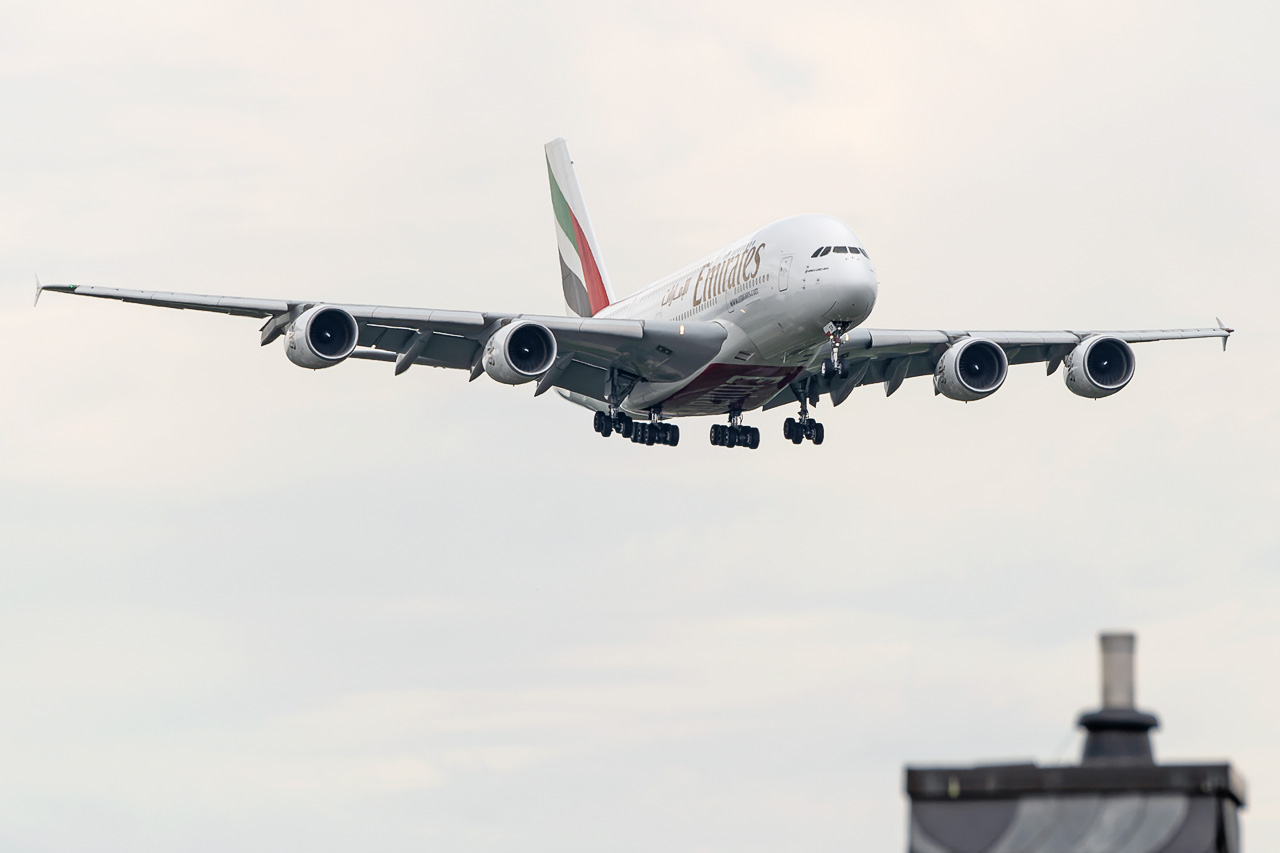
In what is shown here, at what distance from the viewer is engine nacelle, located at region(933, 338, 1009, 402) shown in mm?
49094

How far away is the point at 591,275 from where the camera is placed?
65.7m

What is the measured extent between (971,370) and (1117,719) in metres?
39.8

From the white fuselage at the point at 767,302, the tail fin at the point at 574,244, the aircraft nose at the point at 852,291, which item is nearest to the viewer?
the aircraft nose at the point at 852,291

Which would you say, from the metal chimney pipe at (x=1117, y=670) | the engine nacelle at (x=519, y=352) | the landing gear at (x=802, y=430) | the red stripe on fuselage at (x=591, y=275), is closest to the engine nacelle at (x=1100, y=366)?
the landing gear at (x=802, y=430)

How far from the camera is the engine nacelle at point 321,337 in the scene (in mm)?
43656

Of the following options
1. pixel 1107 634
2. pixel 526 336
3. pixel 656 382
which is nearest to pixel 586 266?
pixel 656 382

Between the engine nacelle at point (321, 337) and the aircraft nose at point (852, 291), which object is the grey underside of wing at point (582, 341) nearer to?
the engine nacelle at point (321, 337)

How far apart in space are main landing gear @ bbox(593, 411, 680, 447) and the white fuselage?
5.38 feet

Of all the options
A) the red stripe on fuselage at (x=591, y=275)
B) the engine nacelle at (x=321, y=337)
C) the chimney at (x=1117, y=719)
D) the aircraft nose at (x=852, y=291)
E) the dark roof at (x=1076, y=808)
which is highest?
the red stripe on fuselage at (x=591, y=275)

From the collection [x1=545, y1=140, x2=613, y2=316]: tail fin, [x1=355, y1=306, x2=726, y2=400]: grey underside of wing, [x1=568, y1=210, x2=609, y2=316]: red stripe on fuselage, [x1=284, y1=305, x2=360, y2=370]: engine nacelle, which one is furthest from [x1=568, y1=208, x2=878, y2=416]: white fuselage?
[x1=545, y1=140, x2=613, y2=316]: tail fin

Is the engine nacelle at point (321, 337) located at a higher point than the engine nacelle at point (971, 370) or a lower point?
lower

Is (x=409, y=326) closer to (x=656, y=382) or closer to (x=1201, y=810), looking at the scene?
(x=656, y=382)

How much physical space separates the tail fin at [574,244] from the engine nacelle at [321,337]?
65.9 feet

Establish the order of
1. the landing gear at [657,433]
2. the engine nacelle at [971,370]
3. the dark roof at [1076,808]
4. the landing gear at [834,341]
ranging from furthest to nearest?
the landing gear at [657,433]
the engine nacelle at [971,370]
the landing gear at [834,341]
the dark roof at [1076,808]
